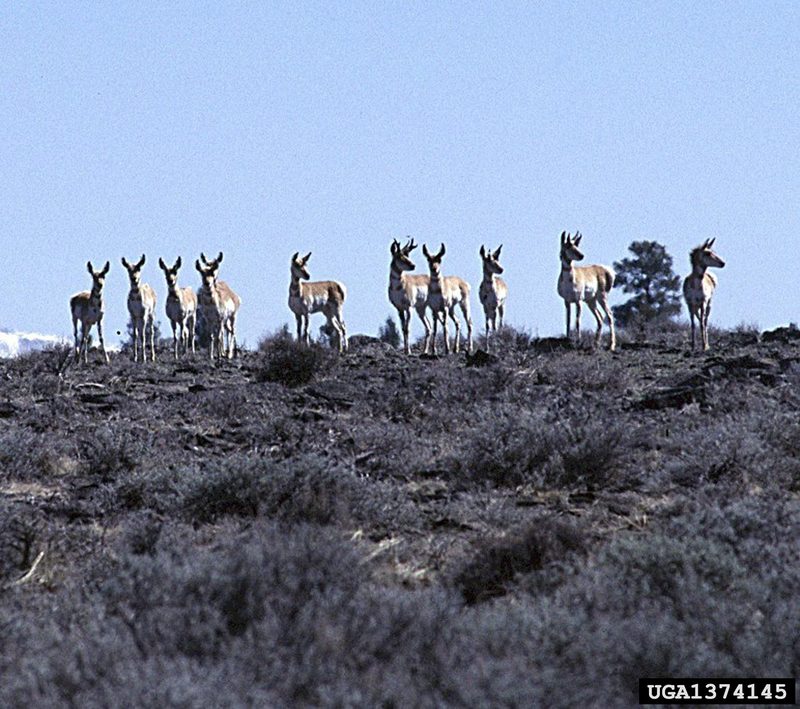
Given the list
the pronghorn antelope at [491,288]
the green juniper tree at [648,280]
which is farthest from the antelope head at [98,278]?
the green juniper tree at [648,280]

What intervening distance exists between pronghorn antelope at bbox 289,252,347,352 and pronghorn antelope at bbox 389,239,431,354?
6.93ft

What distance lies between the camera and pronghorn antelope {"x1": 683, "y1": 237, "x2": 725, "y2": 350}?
30484 millimetres

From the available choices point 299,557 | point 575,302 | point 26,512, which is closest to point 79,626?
point 299,557

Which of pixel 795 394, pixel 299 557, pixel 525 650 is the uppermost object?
pixel 795 394

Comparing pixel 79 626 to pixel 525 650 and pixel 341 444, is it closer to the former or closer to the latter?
pixel 525 650

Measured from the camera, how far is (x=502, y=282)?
36969 millimetres

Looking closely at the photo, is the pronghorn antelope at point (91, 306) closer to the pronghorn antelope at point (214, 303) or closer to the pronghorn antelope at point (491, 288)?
the pronghorn antelope at point (214, 303)

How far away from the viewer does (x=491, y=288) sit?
117ft

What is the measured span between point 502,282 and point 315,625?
30451 mm

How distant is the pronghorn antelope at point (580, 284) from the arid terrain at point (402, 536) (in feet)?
31.8

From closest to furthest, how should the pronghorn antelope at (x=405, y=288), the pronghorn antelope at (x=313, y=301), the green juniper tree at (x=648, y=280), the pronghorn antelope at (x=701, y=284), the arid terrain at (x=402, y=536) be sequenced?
1. the arid terrain at (x=402, y=536)
2. the pronghorn antelope at (x=701, y=284)
3. the pronghorn antelope at (x=405, y=288)
4. the pronghorn antelope at (x=313, y=301)
5. the green juniper tree at (x=648, y=280)

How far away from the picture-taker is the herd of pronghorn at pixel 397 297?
103 feet

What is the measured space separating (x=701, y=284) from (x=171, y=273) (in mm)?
12681

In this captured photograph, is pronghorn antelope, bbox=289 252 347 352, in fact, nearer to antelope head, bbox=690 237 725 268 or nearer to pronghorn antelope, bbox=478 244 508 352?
pronghorn antelope, bbox=478 244 508 352
